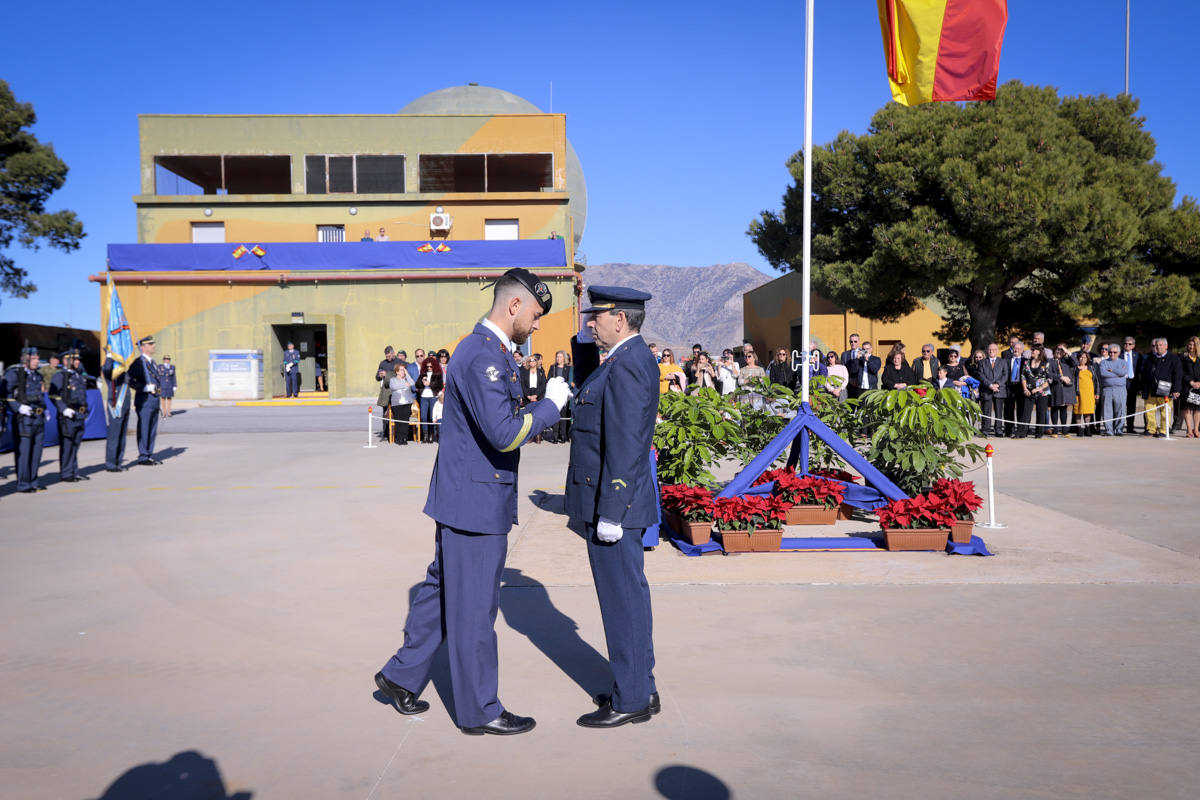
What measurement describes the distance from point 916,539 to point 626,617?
13.7 ft

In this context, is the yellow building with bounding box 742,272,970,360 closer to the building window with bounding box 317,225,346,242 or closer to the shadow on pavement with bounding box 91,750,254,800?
the building window with bounding box 317,225,346,242

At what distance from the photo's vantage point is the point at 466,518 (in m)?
3.75

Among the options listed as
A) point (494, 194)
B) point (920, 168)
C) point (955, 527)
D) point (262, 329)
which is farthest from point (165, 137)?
point (955, 527)

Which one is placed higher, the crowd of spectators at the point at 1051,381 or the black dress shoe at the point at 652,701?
the crowd of spectators at the point at 1051,381

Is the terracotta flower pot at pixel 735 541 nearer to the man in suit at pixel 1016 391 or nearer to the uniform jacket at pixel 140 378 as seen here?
the uniform jacket at pixel 140 378

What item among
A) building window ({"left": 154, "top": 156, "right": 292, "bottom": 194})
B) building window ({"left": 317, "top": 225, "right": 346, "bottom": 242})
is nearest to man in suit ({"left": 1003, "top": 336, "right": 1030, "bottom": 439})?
building window ({"left": 317, "top": 225, "right": 346, "bottom": 242})

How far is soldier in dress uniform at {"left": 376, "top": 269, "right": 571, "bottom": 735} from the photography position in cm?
371

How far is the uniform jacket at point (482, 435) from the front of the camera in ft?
12.0

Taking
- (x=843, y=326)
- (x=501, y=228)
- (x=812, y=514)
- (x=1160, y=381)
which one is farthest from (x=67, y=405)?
(x=843, y=326)

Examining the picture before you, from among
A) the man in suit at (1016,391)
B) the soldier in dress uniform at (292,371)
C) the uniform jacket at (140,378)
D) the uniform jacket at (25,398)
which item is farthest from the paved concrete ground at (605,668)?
the soldier in dress uniform at (292,371)

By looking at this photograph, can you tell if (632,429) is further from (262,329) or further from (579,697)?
(262,329)

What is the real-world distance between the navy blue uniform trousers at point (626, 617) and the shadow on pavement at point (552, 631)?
0.44 meters

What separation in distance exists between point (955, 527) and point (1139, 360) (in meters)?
14.2

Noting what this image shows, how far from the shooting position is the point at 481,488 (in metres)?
3.78
